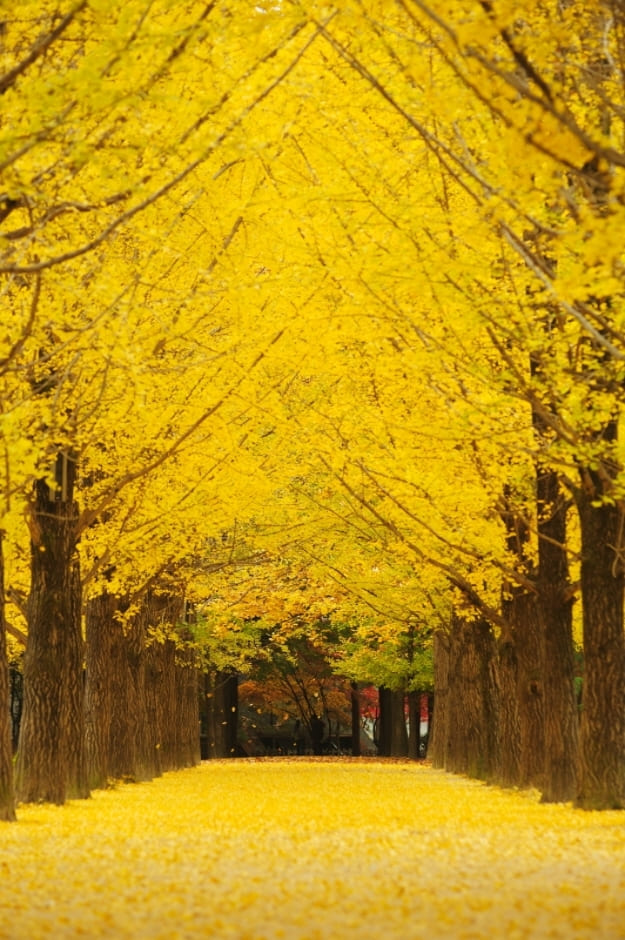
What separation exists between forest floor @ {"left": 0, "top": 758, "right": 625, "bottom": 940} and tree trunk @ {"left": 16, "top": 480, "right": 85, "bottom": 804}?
1.77 feet

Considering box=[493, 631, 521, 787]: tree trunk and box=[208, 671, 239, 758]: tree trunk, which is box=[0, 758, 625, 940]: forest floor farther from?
box=[208, 671, 239, 758]: tree trunk

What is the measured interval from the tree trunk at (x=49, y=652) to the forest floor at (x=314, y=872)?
54 cm

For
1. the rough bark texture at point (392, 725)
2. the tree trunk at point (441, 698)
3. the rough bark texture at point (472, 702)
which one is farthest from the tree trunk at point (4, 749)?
the rough bark texture at point (392, 725)

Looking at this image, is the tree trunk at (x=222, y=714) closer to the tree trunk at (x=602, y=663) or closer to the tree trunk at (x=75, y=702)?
the tree trunk at (x=75, y=702)

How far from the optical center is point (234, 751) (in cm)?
5591

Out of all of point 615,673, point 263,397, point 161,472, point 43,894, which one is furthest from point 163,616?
point 43,894

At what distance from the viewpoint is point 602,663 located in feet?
51.8

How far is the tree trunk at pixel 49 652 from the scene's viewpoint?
60.4 ft

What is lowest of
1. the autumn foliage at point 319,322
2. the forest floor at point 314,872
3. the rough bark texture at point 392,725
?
the forest floor at point 314,872

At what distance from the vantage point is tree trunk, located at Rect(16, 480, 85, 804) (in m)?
18.4

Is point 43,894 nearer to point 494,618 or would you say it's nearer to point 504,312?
point 504,312

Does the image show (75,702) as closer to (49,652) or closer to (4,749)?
(49,652)

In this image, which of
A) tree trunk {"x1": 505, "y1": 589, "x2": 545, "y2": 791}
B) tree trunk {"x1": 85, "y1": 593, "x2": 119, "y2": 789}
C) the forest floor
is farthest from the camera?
tree trunk {"x1": 85, "y1": 593, "x2": 119, "y2": 789}

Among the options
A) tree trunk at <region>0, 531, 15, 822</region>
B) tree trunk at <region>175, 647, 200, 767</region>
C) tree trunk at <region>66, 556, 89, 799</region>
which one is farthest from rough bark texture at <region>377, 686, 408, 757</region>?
tree trunk at <region>0, 531, 15, 822</region>
